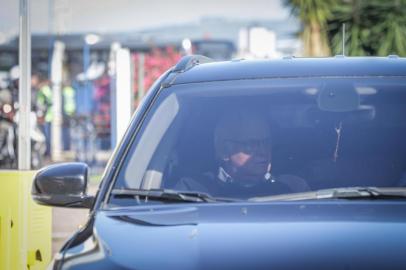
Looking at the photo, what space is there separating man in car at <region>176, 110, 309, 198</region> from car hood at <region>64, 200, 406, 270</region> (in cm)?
31

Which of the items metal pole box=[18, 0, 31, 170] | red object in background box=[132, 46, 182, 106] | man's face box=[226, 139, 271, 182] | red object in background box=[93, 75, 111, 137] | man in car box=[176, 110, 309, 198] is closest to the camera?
man in car box=[176, 110, 309, 198]

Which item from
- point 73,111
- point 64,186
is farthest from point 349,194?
point 73,111

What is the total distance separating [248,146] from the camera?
468 cm

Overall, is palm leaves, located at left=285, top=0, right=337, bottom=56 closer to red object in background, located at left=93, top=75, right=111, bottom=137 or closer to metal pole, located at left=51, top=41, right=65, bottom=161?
metal pole, located at left=51, top=41, right=65, bottom=161

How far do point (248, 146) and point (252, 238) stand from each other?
4.17 ft

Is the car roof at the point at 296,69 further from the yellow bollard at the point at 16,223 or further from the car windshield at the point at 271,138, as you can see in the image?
the yellow bollard at the point at 16,223

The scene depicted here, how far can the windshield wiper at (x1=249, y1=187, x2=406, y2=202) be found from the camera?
3.95 meters

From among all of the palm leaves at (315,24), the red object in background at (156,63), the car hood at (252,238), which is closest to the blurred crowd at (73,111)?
the red object in background at (156,63)

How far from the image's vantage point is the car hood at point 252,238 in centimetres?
329

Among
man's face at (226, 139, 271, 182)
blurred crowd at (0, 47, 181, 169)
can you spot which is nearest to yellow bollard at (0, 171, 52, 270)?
man's face at (226, 139, 271, 182)

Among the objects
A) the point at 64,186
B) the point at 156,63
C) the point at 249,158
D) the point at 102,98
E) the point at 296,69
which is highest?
the point at 156,63

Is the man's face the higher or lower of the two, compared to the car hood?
higher

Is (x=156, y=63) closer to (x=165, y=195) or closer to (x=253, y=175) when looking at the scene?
(x=253, y=175)

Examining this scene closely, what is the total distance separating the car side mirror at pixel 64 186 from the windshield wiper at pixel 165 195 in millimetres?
243
